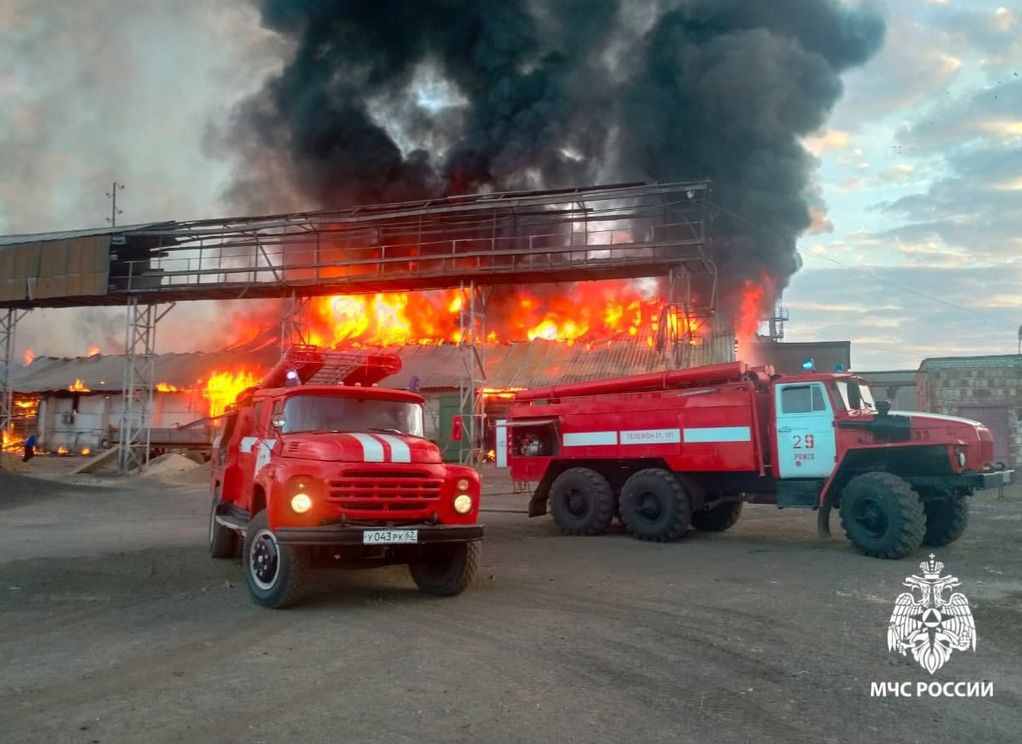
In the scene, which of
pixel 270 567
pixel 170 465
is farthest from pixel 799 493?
pixel 170 465

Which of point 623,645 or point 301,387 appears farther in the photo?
point 301,387

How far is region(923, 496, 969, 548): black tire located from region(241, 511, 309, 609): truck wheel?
9108 millimetres

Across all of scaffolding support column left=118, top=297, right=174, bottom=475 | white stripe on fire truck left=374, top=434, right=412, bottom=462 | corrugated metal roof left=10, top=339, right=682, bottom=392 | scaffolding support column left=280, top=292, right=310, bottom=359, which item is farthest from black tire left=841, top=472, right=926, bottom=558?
scaffolding support column left=118, top=297, right=174, bottom=475

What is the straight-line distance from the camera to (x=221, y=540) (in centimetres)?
1048

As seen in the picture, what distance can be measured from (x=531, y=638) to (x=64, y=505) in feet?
56.5

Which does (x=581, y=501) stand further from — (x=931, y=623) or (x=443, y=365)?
(x=443, y=365)

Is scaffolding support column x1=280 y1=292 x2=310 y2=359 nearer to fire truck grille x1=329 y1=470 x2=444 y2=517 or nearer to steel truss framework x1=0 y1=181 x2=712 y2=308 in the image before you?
steel truss framework x1=0 y1=181 x2=712 y2=308

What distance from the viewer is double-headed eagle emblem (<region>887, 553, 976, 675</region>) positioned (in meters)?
6.16

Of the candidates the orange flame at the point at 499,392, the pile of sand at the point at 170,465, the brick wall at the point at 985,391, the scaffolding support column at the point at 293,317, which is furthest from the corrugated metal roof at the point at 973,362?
the pile of sand at the point at 170,465

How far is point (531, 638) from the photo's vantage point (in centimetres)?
643

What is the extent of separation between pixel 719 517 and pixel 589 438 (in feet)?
9.50

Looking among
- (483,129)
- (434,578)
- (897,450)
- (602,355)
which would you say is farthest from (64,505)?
(483,129)

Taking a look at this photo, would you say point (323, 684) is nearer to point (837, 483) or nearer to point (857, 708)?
point (857, 708)

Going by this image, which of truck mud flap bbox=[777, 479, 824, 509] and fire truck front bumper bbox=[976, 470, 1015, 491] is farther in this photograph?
truck mud flap bbox=[777, 479, 824, 509]
